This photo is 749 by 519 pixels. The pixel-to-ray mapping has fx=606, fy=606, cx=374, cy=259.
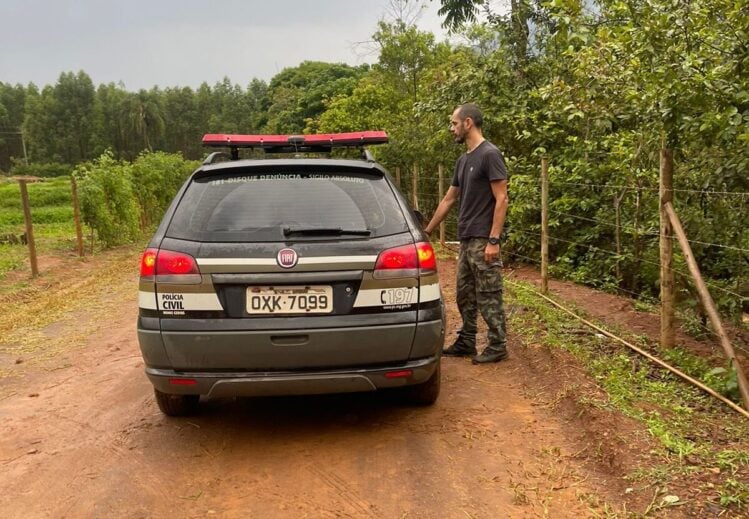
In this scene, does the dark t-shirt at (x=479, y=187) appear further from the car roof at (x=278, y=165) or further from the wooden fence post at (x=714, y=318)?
the wooden fence post at (x=714, y=318)

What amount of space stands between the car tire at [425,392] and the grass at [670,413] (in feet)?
2.91

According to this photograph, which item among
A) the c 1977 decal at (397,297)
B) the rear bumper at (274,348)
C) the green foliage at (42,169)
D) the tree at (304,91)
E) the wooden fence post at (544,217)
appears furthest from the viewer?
the green foliage at (42,169)

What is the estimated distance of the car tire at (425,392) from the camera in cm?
381

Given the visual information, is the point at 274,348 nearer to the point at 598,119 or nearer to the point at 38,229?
the point at 598,119

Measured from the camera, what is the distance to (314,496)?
2.86 m

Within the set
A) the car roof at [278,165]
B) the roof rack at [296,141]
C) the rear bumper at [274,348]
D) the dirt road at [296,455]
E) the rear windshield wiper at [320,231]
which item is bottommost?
the dirt road at [296,455]

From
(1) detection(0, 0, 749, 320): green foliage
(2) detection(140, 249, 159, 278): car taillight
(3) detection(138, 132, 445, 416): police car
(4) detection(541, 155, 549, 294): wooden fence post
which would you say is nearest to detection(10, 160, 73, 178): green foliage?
(1) detection(0, 0, 749, 320): green foliage

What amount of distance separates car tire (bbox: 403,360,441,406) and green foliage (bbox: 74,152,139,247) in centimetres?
1150

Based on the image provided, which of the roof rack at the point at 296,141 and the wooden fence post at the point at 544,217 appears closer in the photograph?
the roof rack at the point at 296,141

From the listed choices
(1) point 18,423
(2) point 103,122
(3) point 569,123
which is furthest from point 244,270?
(2) point 103,122

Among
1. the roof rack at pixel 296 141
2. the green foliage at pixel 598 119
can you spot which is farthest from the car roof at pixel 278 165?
the green foliage at pixel 598 119

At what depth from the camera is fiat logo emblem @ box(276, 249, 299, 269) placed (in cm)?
311

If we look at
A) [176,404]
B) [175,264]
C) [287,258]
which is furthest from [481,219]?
[176,404]

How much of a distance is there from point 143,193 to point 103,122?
7729 cm
